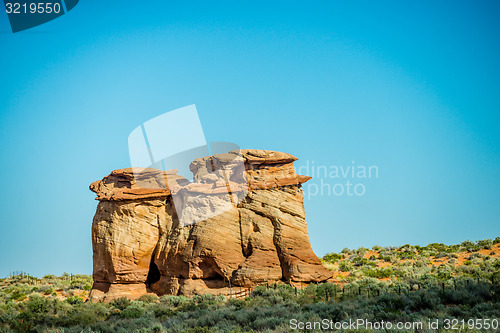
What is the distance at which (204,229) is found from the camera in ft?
79.6

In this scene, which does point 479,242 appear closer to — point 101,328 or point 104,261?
point 104,261

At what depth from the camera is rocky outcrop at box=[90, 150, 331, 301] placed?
23.6 m

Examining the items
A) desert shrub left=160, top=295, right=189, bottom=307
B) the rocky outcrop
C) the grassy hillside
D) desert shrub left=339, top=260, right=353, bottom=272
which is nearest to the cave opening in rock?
the rocky outcrop

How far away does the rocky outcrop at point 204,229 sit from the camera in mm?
23594

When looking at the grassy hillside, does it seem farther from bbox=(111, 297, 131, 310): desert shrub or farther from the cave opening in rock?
the cave opening in rock

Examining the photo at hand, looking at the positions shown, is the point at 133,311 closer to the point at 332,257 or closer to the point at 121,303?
the point at 121,303

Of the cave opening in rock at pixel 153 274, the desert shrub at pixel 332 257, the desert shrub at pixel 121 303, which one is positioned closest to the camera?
the desert shrub at pixel 121 303

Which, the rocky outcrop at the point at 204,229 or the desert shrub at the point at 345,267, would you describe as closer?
the rocky outcrop at the point at 204,229

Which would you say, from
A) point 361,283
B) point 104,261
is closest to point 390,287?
point 361,283

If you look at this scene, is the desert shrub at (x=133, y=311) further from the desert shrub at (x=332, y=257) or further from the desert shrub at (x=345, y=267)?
the desert shrub at (x=332, y=257)

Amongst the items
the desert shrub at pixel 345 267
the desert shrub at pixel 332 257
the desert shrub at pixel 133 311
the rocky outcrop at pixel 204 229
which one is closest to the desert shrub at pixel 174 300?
the rocky outcrop at pixel 204 229

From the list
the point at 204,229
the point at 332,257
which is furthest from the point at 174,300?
the point at 332,257

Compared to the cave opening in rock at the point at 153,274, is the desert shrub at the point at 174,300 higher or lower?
lower

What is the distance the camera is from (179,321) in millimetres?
17688
